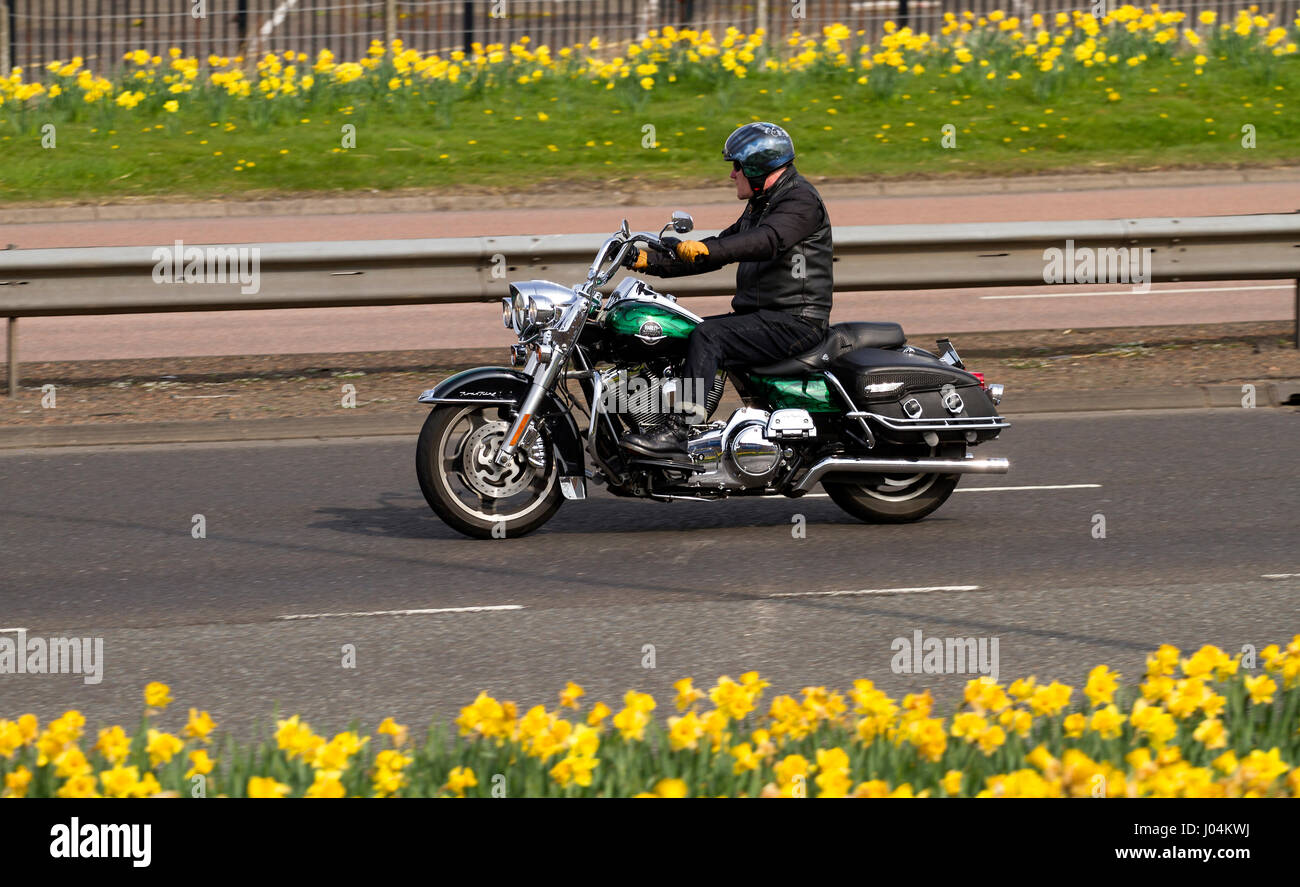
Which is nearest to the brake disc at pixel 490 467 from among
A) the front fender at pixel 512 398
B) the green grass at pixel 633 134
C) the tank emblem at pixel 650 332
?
the front fender at pixel 512 398

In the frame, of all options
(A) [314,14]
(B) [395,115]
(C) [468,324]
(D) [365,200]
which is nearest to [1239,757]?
(C) [468,324]

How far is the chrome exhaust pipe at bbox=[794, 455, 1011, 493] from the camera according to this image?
8.16m

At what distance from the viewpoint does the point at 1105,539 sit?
8.02 meters

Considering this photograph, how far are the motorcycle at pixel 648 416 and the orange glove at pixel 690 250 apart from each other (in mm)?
144

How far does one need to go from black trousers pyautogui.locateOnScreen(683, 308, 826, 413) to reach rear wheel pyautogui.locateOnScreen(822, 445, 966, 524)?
0.73m

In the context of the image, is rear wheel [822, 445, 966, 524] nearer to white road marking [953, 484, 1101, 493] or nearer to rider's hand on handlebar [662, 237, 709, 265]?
white road marking [953, 484, 1101, 493]

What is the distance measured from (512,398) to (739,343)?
103 centimetres

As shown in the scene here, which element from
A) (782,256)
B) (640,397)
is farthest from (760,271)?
(640,397)

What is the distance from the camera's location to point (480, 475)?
802cm

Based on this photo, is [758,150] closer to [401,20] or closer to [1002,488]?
[1002,488]

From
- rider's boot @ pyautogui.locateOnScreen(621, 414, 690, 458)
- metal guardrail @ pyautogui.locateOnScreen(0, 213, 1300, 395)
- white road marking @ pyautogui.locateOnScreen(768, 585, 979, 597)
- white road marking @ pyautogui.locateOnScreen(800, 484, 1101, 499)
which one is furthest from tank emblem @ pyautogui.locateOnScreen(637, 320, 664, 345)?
metal guardrail @ pyautogui.locateOnScreen(0, 213, 1300, 395)

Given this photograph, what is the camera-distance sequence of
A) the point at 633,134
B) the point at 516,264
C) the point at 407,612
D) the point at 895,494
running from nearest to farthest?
the point at 407,612 < the point at 895,494 < the point at 516,264 < the point at 633,134

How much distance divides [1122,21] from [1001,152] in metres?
4.26

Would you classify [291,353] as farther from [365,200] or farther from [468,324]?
[365,200]
